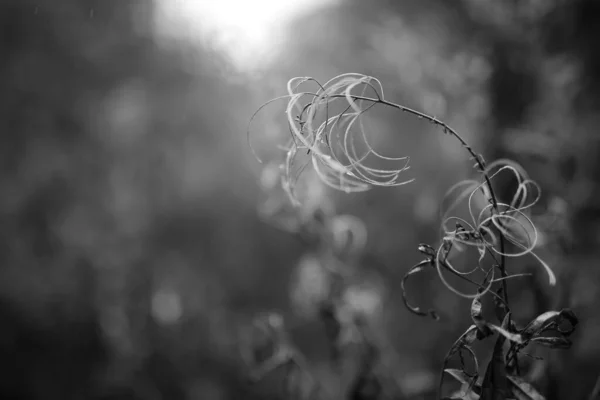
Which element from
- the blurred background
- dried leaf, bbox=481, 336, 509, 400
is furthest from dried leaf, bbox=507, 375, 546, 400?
the blurred background

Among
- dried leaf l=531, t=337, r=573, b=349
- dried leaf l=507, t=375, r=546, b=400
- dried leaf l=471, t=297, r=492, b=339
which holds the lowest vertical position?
dried leaf l=507, t=375, r=546, b=400

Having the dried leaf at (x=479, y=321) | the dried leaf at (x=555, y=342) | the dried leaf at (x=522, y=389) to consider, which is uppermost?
the dried leaf at (x=479, y=321)

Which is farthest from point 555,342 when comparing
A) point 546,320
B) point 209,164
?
point 209,164

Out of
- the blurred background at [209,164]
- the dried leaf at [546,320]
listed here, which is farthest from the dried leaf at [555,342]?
the blurred background at [209,164]

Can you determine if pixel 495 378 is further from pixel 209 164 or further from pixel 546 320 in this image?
pixel 209 164

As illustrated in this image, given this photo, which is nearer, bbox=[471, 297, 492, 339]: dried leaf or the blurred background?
bbox=[471, 297, 492, 339]: dried leaf

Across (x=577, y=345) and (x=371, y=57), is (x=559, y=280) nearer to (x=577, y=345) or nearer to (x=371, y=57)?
(x=577, y=345)

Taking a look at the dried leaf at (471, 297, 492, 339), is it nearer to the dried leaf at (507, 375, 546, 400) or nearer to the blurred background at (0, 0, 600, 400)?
the dried leaf at (507, 375, 546, 400)

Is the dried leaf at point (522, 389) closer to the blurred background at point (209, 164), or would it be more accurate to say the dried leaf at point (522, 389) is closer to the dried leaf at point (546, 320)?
the dried leaf at point (546, 320)
